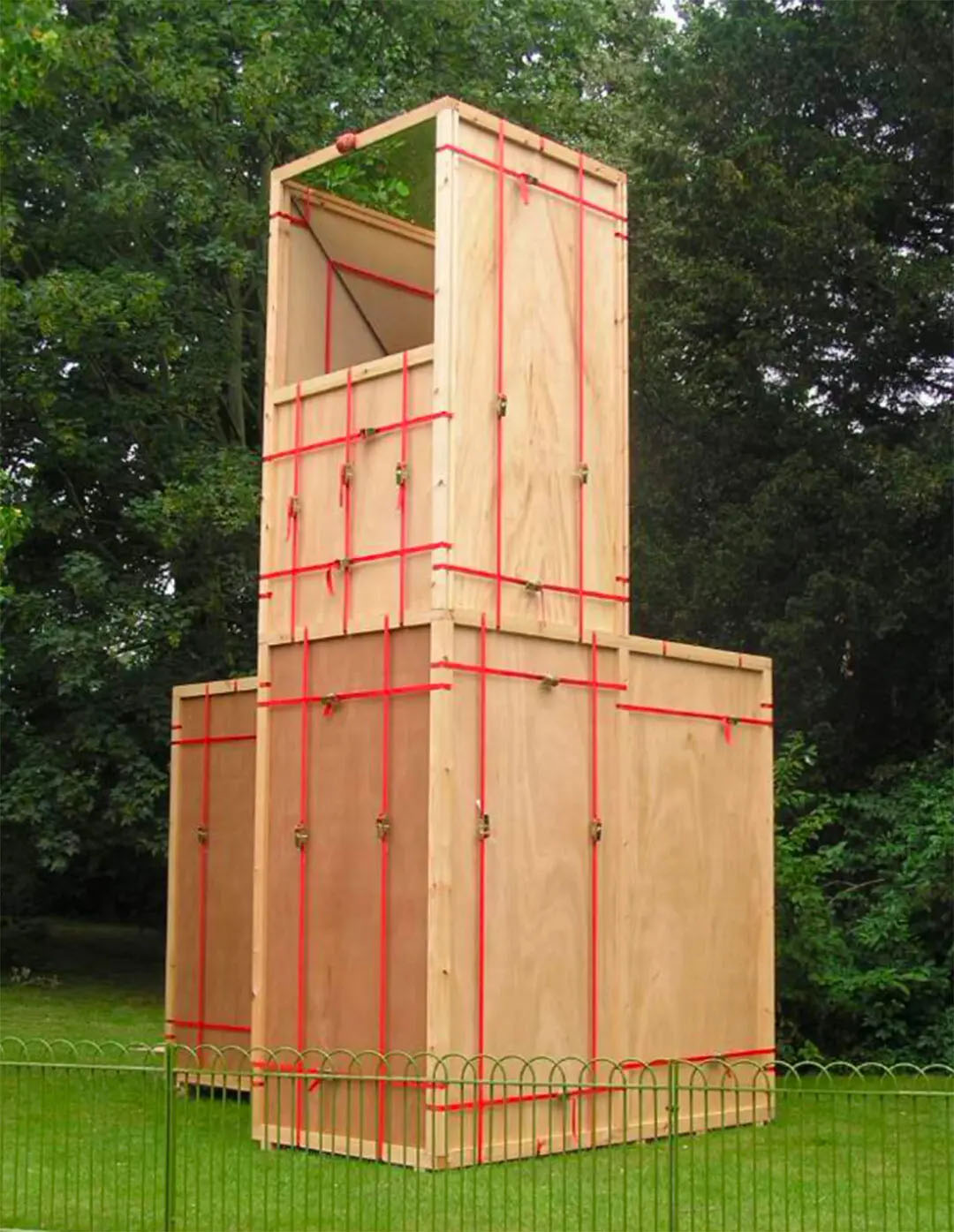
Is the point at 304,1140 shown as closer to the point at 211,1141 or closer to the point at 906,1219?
the point at 211,1141

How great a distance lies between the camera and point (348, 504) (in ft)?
38.4

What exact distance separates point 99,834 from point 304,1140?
14.0 metres

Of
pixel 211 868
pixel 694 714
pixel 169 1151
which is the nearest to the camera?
pixel 169 1151

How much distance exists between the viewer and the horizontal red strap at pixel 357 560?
11.1 meters

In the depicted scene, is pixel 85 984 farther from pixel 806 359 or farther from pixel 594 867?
pixel 594 867

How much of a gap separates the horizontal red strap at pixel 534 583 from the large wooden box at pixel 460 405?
0.04 ft

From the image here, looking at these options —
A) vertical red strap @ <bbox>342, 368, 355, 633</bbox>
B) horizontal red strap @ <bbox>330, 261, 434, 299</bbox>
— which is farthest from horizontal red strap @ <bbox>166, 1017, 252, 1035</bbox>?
horizontal red strap @ <bbox>330, 261, 434, 299</bbox>

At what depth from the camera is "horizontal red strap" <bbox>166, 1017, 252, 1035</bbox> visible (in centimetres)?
1358

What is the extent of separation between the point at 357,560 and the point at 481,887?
2.38m

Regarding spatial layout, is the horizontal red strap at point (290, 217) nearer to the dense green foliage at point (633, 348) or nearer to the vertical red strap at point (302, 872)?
the vertical red strap at point (302, 872)

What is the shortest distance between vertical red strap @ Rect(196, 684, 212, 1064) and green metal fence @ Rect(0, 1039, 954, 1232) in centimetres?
89

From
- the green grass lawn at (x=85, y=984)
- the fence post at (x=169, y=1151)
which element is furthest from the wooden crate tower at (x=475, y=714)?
the green grass lawn at (x=85, y=984)

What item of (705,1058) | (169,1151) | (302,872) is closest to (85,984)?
(302,872)

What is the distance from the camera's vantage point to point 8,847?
24.7 m
